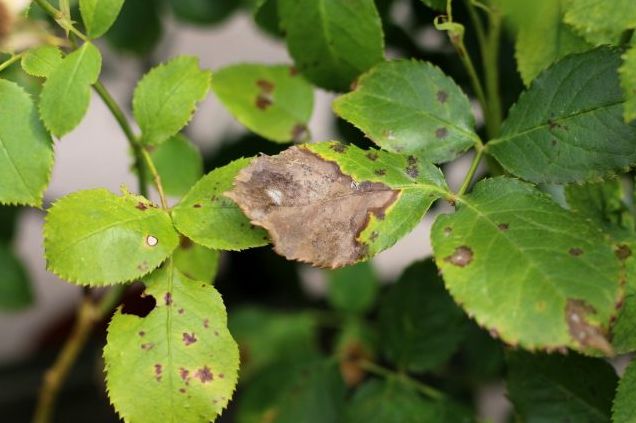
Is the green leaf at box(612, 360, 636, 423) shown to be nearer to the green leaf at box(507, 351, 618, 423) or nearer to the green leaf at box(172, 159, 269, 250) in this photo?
the green leaf at box(507, 351, 618, 423)

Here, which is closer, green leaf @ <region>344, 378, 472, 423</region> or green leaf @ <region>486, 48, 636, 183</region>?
green leaf @ <region>486, 48, 636, 183</region>

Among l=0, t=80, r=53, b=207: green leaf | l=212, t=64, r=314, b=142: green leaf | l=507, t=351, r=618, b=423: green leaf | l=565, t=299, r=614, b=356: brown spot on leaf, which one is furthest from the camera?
l=212, t=64, r=314, b=142: green leaf

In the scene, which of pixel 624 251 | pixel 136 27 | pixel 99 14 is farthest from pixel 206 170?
pixel 624 251

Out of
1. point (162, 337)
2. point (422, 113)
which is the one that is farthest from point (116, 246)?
point (422, 113)

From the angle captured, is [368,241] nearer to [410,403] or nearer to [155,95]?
[155,95]

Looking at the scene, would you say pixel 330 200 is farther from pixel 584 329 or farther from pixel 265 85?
pixel 265 85

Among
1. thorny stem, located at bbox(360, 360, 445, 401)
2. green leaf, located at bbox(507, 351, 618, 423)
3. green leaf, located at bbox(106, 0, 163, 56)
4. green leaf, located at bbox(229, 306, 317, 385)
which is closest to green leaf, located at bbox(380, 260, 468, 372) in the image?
thorny stem, located at bbox(360, 360, 445, 401)
